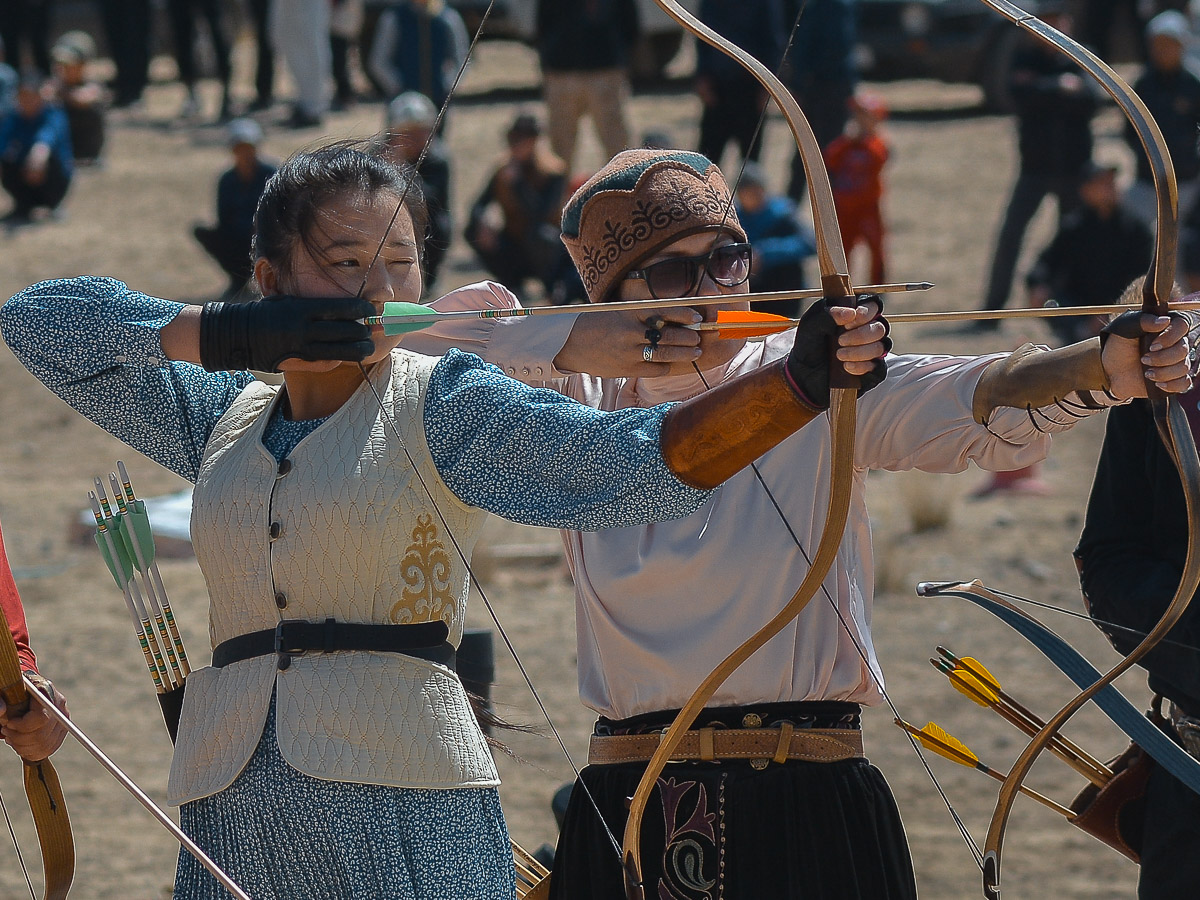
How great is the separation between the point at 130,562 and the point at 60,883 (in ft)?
1.73

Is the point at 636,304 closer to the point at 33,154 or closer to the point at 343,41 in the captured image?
the point at 33,154

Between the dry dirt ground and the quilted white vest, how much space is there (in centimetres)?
45

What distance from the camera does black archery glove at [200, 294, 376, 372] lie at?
74.2 inches

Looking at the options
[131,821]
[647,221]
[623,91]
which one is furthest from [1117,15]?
[647,221]

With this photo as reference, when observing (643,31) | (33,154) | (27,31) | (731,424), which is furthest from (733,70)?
(27,31)

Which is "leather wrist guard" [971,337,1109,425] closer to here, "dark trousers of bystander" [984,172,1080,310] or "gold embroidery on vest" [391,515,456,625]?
"gold embroidery on vest" [391,515,456,625]

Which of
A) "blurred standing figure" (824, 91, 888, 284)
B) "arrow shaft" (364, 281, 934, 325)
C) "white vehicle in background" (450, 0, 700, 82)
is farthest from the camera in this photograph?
"white vehicle in background" (450, 0, 700, 82)

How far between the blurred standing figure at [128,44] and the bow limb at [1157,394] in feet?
43.8

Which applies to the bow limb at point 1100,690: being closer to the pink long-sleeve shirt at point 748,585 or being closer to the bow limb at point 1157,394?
the bow limb at point 1157,394

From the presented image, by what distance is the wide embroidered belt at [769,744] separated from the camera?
7.23 feet

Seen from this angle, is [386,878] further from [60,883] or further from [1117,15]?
[1117,15]

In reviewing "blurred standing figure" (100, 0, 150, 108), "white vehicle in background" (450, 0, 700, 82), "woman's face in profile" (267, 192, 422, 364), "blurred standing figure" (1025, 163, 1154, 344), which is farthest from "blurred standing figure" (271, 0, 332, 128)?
"woman's face in profile" (267, 192, 422, 364)

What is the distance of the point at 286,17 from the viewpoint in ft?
41.5

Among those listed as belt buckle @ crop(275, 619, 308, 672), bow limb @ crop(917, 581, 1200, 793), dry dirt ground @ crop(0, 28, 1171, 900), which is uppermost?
belt buckle @ crop(275, 619, 308, 672)
